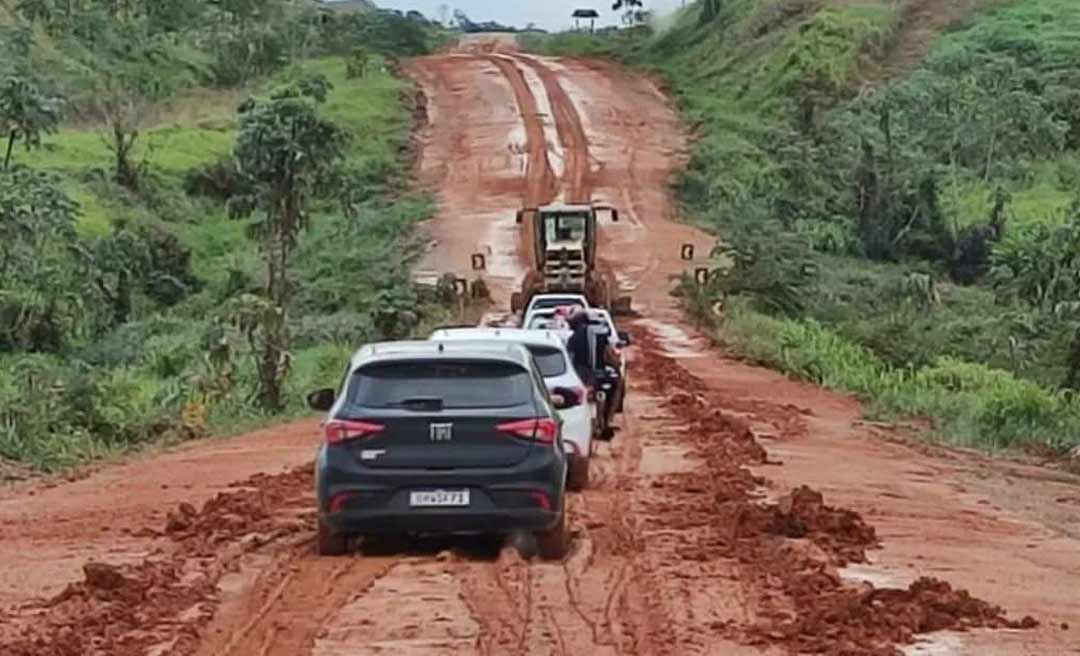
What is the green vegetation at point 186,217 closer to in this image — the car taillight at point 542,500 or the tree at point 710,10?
the car taillight at point 542,500

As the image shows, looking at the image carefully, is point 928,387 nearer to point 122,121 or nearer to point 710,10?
point 122,121

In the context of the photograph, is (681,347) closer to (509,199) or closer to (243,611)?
(509,199)

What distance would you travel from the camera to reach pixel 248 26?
81.1 m

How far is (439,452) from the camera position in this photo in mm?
14516

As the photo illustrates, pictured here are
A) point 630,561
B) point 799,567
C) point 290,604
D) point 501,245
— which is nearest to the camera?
point 290,604

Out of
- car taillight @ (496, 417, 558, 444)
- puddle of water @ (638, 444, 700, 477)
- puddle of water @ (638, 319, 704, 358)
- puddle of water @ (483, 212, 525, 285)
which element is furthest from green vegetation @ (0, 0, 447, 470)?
car taillight @ (496, 417, 558, 444)

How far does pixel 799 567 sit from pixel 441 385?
2.86 meters

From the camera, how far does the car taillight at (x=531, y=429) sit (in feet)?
47.8

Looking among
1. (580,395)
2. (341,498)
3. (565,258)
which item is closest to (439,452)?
(341,498)

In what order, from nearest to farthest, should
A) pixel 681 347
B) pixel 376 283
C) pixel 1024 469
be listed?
pixel 1024 469 < pixel 681 347 < pixel 376 283

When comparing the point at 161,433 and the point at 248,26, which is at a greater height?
the point at 248,26

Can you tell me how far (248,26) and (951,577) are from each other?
2740 inches

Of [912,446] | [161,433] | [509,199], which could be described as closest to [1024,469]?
[912,446]

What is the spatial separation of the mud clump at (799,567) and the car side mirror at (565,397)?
133cm
